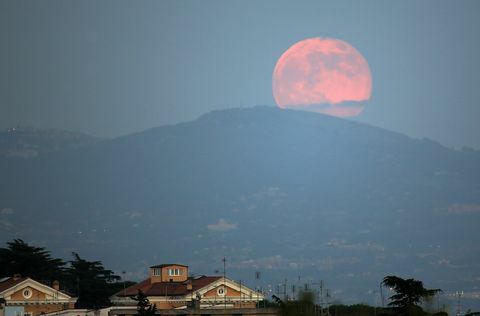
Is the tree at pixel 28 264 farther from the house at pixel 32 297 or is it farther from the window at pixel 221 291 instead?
the window at pixel 221 291

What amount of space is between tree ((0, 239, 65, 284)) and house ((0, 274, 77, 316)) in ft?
137

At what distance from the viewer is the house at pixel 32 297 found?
385ft

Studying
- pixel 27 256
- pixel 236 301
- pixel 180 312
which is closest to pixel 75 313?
pixel 180 312

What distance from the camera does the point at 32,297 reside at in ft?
392

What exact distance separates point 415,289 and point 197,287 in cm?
4359

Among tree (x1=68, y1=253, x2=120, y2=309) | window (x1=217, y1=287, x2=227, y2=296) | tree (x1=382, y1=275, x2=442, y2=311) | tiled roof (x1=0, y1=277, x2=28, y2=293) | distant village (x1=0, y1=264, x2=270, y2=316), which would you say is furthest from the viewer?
tree (x1=68, y1=253, x2=120, y2=309)

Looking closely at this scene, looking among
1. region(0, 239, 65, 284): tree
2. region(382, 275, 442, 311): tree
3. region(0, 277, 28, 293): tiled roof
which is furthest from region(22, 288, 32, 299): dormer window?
region(382, 275, 442, 311): tree

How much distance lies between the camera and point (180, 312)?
101000 millimetres

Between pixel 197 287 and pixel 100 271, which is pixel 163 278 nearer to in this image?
pixel 197 287

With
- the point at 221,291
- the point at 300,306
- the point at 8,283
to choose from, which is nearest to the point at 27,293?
the point at 8,283

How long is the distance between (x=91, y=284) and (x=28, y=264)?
8905 millimetres

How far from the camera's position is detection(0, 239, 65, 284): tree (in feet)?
543

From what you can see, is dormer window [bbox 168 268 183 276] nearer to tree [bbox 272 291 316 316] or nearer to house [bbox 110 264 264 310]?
house [bbox 110 264 264 310]

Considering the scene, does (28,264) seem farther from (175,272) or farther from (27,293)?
(27,293)
